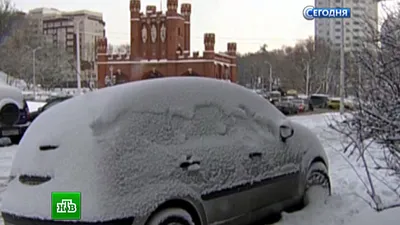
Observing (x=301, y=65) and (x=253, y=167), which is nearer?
(x=253, y=167)

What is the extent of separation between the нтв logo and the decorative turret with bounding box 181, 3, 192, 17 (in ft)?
220

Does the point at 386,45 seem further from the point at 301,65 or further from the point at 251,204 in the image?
the point at 301,65

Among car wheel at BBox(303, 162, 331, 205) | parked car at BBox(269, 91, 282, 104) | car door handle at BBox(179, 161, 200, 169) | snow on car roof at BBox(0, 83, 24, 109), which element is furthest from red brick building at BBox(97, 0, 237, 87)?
car door handle at BBox(179, 161, 200, 169)

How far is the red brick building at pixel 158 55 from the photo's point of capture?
61.9 metres

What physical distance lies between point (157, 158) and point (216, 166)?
65 cm

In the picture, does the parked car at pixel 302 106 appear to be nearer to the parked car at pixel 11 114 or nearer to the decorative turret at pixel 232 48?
the decorative turret at pixel 232 48

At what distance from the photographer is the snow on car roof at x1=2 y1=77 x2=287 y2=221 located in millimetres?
3871

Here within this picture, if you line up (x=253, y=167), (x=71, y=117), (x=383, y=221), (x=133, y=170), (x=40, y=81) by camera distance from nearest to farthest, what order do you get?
1. (x=133, y=170)
2. (x=71, y=117)
3. (x=383, y=221)
4. (x=253, y=167)
5. (x=40, y=81)

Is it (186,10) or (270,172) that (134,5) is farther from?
(270,172)

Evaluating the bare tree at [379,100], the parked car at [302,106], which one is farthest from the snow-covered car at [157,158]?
the parked car at [302,106]

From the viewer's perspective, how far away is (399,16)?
16.8 ft

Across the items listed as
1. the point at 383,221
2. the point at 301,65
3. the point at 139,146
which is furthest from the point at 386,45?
the point at 301,65

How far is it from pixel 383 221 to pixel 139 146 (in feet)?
7.57

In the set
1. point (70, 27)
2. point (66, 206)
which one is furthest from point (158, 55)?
point (66, 206)
